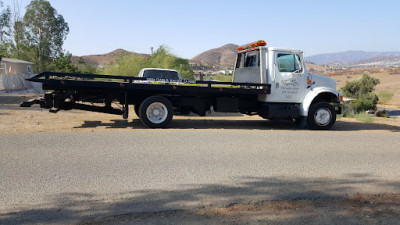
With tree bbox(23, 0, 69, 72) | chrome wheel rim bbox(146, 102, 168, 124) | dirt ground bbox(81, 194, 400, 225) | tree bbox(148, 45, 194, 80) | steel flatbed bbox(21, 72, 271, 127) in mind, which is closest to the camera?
dirt ground bbox(81, 194, 400, 225)

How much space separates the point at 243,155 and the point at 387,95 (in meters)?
33.2

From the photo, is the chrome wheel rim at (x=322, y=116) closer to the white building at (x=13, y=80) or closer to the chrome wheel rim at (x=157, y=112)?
the chrome wheel rim at (x=157, y=112)

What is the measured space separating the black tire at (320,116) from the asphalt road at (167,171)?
8.54 feet

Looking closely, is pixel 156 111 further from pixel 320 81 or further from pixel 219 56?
pixel 219 56

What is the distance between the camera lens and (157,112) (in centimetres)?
1175

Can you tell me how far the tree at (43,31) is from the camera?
55906 millimetres

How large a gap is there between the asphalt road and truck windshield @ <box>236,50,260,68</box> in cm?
373

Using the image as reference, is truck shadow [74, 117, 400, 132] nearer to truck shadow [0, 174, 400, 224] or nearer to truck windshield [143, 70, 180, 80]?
truck windshield [143, 70, 180, 80]

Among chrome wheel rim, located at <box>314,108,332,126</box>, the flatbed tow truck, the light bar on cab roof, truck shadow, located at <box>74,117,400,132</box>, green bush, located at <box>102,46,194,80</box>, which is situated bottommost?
truck shadow, located at <box>74,117,400,132</box>

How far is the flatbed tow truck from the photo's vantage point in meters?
11.4

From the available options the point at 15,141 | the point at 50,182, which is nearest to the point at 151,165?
the point at 50,182

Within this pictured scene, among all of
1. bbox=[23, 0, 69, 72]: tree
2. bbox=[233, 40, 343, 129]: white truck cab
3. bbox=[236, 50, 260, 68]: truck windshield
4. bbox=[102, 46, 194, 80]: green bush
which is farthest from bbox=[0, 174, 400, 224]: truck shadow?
bbox=[23, 0, 69, 72]: tree

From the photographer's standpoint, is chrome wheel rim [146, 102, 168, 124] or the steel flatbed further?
chrome wheel rim [146, 102, 168, 124]

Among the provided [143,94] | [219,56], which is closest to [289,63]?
[143,94]
